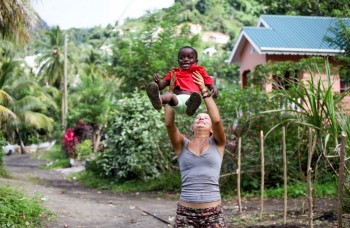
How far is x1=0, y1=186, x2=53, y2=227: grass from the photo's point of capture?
24.2 feet

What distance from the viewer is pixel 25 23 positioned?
1169cm

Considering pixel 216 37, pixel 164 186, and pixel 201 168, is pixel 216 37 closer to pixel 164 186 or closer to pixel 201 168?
pixel 164 186

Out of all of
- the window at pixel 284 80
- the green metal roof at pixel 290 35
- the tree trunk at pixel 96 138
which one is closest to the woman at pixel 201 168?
the window at pixel 284 80

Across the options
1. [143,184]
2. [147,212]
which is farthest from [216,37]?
[147,212]

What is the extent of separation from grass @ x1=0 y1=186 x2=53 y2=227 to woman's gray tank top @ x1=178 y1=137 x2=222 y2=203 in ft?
13.2

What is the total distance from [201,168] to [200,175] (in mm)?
59

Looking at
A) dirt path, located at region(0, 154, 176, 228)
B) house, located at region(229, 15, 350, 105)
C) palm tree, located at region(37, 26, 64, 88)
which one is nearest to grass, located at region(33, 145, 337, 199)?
dirt path, located at region(0, 154, 176, 228)

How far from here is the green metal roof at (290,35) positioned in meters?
17.5

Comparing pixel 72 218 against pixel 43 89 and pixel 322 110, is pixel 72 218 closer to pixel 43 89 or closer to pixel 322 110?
pixel 322 110

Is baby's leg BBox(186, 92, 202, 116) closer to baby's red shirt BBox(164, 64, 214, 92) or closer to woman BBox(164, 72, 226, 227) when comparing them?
woman BBox(164, 72, 226, 227)

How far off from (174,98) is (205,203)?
886 millimetres

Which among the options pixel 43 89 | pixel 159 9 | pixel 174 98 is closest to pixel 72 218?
pixel 174 98

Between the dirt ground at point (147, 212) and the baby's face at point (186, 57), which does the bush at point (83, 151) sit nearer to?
the dirt ground at point (147, 212)

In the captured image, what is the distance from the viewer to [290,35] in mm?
18516
